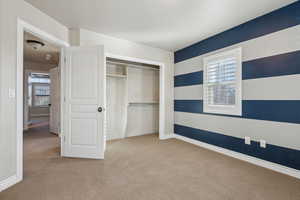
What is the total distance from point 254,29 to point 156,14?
1729mm

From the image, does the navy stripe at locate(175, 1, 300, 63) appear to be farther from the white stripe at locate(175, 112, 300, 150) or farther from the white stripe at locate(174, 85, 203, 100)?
the white stripe at locate(175, 112, 300, 150)

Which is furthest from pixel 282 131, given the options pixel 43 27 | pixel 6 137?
pixel 43 27

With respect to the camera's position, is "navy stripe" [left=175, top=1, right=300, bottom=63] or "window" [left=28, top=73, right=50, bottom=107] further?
"window" [left=28, top=73, right=50, bottom=107]

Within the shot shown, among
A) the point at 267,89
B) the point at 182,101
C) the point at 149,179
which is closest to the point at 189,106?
the point at 182,101

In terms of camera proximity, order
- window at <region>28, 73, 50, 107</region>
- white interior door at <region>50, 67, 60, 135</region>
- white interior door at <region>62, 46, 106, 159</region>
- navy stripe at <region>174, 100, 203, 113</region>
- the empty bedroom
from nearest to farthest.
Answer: the empty bedroom → white interior door at <region>62, 46, 106, 159</region> → navy stripe at <region>174, 100, 203, 113</region> → white interior door at <region>50, 67, 60, 135</region> → window at <region>28, 73, 50, 107</region>

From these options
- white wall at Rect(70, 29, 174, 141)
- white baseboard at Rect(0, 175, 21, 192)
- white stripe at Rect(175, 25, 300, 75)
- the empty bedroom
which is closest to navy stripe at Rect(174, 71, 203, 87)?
the empty bedroom

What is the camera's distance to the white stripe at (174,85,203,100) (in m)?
3.72

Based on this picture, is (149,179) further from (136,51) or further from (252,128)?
(136,51)

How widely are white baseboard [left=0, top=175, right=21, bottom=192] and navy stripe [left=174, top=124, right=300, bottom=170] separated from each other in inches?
134

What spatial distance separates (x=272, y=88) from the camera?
7.98 ft

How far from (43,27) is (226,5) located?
9.50ft

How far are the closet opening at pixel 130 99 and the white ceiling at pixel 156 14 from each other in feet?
3.85

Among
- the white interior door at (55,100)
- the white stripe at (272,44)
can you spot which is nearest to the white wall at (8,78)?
the white interior door at (55,100)

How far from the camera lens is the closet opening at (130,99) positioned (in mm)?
4211
